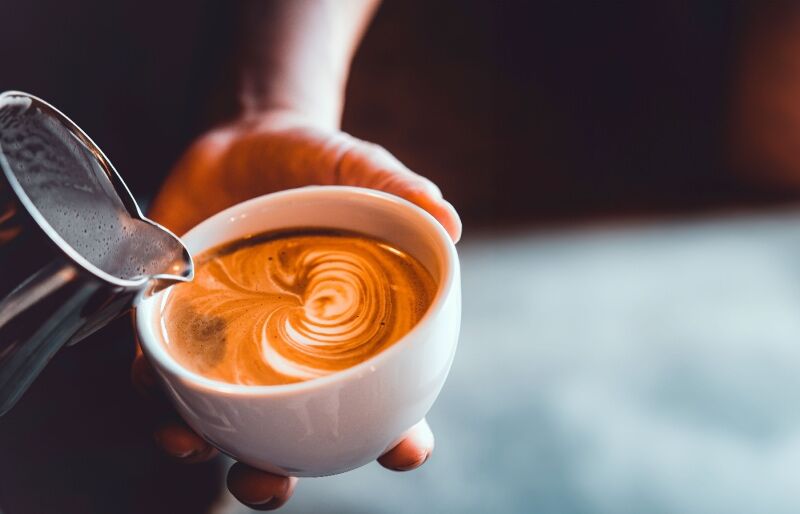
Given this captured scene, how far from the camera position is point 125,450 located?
972 millimetres

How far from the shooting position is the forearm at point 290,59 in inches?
45.9

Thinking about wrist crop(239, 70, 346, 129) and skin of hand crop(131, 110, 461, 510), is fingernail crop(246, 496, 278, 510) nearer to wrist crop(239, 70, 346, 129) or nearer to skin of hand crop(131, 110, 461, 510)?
skin of hand crop(131, 110, 461, 510)

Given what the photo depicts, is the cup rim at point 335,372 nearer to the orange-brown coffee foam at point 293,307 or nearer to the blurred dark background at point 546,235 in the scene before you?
the orange-brown coffee foam at point 293,307

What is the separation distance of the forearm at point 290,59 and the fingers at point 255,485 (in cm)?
58

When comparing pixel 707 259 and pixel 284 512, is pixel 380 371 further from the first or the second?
pixel 707 259

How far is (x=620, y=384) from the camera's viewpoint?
3.44ft

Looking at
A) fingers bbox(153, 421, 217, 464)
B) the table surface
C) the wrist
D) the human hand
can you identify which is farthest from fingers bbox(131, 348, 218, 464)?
the wrist

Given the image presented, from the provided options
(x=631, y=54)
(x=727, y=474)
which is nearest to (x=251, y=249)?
(x=727, y=474)

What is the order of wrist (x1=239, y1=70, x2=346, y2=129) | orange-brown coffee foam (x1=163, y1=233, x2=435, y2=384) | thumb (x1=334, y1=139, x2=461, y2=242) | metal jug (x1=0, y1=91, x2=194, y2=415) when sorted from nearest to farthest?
metal jug (x1=0, y1=91, x2=194, y2=415) → orange-brown coffee foam (x1=163, y1=233, x2=435, y2=384) → thumb (x1=334, y1=139, x2=461, y2=242) → wrist (x1=239, y1=70, x2=346, y2=129)

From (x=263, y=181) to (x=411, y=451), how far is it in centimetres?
44

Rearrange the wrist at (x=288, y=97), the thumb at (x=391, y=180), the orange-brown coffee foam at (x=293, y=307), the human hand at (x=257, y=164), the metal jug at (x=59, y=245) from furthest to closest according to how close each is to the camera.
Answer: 1. the wrist at (x=288, y=97)
2. the human hand at (x=257, y=164)
3. the thumb at (x=391, y=180)
4. the orange-brown coffee foam at (x=293, y=307)
5. the metal jug at (x=59, y=245)

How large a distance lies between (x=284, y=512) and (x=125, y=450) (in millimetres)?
221

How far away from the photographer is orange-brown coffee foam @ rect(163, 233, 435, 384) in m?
0.64

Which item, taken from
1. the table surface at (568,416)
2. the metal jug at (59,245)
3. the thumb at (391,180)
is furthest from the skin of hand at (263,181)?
the metal jug at (59,245)
